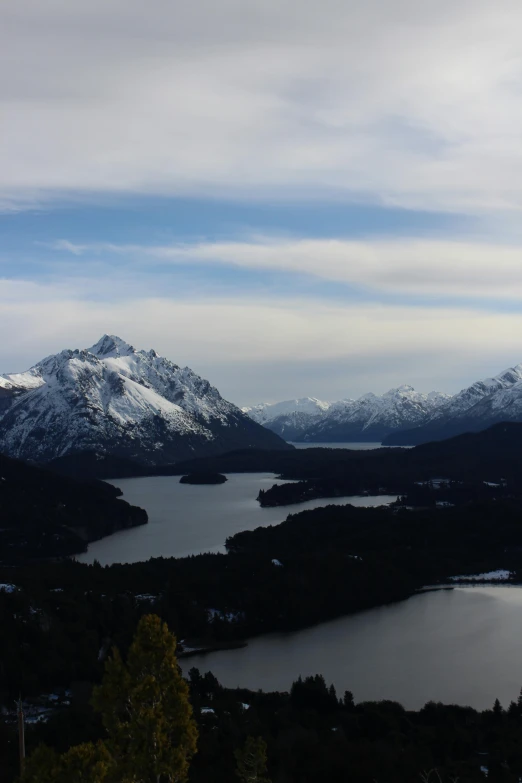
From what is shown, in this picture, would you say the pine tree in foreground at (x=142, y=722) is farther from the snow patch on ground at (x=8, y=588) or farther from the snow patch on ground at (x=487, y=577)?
the snow patch on ground at (x=487, y=577)

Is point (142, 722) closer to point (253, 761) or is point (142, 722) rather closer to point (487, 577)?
point (253, 761)

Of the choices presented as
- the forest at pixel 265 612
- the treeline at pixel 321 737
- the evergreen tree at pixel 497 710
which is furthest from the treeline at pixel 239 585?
the evergreen tree at pixel 497 710

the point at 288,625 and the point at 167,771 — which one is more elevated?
the point at 167,771

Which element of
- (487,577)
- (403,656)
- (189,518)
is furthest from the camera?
(189,518)

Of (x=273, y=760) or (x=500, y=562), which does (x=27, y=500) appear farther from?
(x=273, y=760)

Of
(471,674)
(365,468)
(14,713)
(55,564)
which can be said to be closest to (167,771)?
(14,713)

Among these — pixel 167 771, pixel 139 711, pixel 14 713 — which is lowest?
pixel 14 713

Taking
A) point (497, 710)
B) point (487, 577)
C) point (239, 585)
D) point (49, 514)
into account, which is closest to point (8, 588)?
point (239, 585)
